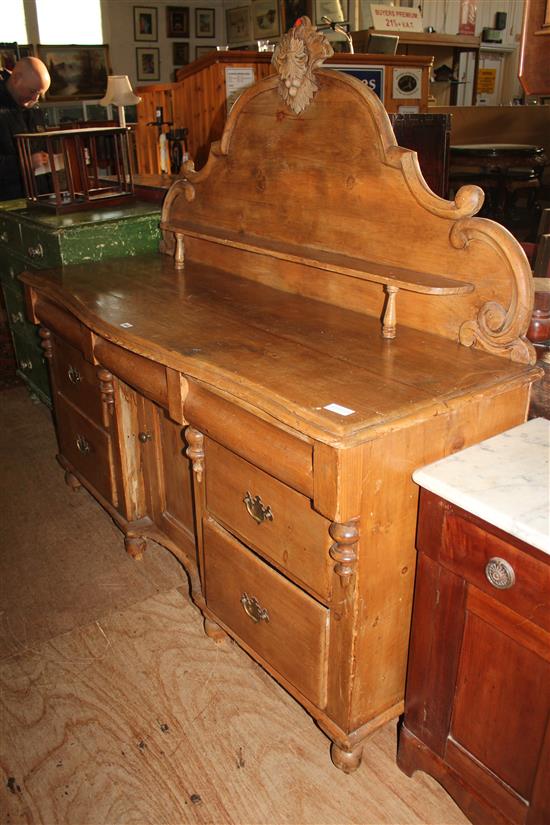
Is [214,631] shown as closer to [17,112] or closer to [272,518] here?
[272,518]

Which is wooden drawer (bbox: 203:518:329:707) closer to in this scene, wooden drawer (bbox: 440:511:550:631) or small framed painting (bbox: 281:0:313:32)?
wooden drawer (bbox: 440:511:550:631)

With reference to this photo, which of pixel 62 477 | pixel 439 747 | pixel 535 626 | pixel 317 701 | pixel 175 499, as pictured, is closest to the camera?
pixel 535 626

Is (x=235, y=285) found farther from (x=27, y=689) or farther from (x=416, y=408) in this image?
(x=27, y=689)

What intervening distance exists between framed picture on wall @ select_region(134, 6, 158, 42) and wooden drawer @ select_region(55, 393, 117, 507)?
349 inches

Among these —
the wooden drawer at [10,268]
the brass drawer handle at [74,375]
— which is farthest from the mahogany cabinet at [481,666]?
the wooden drawer at [10,268]

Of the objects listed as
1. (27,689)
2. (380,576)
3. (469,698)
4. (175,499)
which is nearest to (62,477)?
(175,499)

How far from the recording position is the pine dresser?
1.49m

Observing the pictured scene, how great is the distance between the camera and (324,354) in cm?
174

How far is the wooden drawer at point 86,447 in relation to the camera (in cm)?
257

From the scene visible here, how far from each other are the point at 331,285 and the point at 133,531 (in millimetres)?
1139


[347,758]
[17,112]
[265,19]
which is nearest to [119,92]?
[17,112]

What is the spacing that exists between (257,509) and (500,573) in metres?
0.64

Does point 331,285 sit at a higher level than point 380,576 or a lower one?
higher

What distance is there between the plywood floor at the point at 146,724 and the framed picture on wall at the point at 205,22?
33.4ft
